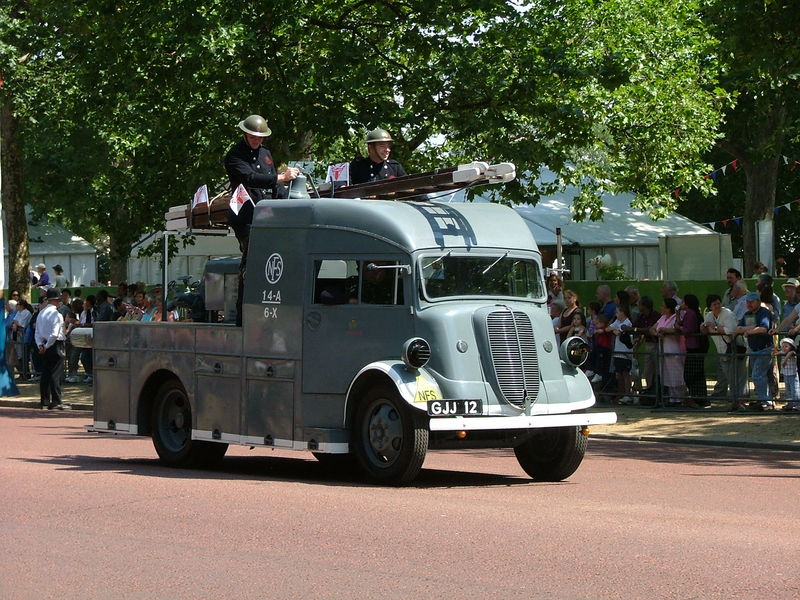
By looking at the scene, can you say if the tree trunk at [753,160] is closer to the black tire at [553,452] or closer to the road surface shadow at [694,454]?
the road surface shadow at [694,454]

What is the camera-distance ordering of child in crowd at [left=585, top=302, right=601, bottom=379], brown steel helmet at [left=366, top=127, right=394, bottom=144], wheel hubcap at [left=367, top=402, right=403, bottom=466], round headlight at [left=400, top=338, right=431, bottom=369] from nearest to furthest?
round headlight at [left=400, top=338, right=431, bottom=369] < wheel hubcap at [left=367, top=402, right=403, bottom=466] < brown steel helmet at [left=366, top=127, right=394, bottom=144] < child in crowd at [left=585, top=302, right=601, bottom=379]

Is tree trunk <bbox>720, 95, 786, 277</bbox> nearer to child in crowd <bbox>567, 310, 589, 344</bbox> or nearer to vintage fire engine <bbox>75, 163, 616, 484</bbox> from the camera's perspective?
child in crowd <bbox>567, 310, 589, 344</bbox>

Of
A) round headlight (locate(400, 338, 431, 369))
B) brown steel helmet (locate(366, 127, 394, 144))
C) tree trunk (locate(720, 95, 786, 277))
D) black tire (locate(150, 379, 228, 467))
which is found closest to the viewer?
round headlight (locate(400, 338, 431, 369))

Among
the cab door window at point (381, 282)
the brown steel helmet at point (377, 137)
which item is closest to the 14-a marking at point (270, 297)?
the cab door window at point (381, 282)

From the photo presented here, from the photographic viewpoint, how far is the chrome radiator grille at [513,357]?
13227mm

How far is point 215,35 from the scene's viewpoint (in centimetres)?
2455

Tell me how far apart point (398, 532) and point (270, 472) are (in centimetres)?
512

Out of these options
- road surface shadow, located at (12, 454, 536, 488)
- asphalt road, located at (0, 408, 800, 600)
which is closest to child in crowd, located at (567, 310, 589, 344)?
asphalt road, located at (0, 408, 800, 600)

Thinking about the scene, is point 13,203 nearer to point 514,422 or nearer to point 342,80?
point 342,80

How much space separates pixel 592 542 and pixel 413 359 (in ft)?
11.5

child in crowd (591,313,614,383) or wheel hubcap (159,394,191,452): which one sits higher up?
child in crowd (591,313,614,383)

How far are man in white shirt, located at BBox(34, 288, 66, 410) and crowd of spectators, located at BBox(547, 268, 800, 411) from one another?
8.98 m

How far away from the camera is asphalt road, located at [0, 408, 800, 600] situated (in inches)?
326

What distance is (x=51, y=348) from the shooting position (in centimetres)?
2589
